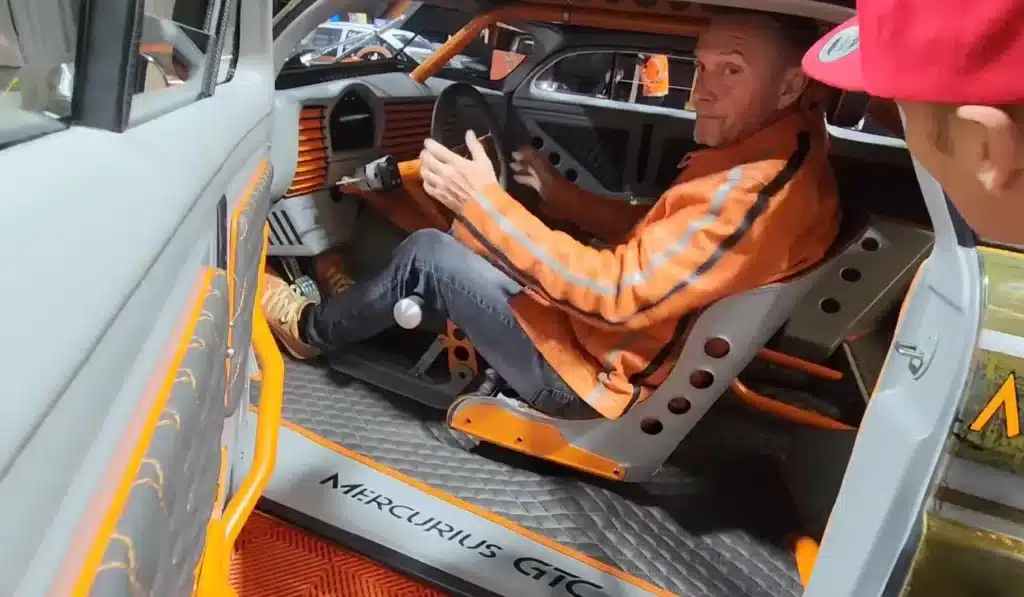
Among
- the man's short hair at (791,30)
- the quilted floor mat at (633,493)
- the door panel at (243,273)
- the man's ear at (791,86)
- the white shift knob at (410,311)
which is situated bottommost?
the quilted floor mat at (633,493)

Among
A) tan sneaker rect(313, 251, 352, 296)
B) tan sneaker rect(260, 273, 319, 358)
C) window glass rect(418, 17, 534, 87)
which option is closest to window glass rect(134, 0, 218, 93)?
tan sneaker rect(260, 273, 319, 358)

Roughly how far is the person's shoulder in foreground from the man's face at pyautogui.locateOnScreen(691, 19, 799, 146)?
2.57 feet

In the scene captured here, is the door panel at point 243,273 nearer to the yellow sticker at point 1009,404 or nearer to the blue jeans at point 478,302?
the blue jeans at point 478,302

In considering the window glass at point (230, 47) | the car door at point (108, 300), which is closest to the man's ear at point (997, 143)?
the car door at point (108, 300)

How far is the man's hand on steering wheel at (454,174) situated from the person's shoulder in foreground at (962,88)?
34.8 inches

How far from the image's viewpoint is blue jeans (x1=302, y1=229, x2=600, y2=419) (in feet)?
4.78

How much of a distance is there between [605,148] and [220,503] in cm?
146

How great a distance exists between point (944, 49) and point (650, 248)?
806 millimetres

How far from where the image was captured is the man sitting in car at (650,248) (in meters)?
1.19

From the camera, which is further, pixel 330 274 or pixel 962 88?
pixel 330 274

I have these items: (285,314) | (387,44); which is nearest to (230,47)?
(285,314)

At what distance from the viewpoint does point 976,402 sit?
0.71 metres

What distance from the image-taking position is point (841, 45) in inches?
24.7

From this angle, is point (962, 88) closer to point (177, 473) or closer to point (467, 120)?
point (177, 473)
